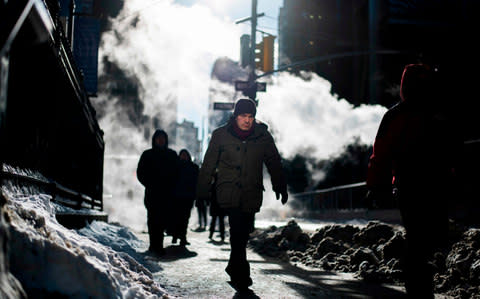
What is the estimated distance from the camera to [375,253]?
6.15 m

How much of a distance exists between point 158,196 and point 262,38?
10.6m

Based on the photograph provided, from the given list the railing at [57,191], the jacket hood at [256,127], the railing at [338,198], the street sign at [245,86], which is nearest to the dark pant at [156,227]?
the railing at [57,191]

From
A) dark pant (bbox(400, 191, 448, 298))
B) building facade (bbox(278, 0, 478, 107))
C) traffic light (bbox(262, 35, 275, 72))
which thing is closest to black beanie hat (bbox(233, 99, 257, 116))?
dark pant (bbox(400, 191, 448, 298))

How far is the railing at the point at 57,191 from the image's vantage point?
416 cm

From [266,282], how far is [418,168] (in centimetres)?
228

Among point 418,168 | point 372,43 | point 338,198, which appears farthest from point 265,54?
point 372,43

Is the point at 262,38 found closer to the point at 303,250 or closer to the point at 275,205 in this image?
the point at 303,250

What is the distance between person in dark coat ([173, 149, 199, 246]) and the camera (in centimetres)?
912

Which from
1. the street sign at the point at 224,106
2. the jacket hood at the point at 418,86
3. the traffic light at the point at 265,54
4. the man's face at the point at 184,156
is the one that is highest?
the traffic light at the point at 265,54

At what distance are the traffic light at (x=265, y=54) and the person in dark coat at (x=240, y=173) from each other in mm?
11983

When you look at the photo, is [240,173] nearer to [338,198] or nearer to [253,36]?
[253,36]

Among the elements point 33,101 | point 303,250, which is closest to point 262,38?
point 303,250

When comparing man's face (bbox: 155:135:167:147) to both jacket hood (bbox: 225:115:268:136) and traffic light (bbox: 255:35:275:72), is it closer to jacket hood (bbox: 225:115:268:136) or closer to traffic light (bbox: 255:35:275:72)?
jacket hood (bbox: 225:115:268:136)

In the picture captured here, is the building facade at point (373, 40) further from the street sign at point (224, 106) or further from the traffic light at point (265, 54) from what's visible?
the street sign at point (224, 106)
